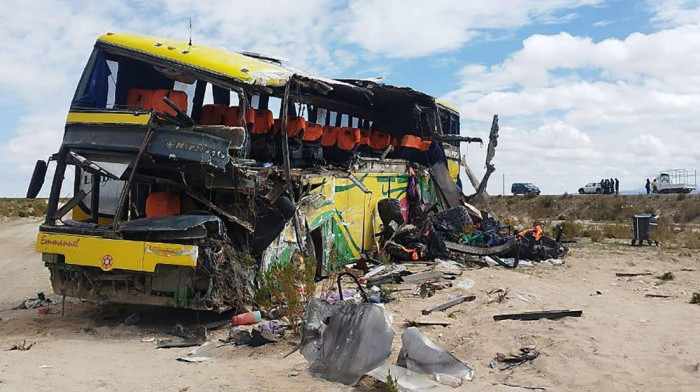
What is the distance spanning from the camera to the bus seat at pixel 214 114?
10148mm

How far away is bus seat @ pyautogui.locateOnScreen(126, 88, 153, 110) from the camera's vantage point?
9.24 metres

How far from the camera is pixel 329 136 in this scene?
43.5 feet

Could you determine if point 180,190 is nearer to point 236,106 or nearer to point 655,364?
point 236,106

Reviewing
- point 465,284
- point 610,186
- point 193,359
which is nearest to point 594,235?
point 465,284

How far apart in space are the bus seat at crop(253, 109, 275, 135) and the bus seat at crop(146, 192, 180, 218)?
2146mm

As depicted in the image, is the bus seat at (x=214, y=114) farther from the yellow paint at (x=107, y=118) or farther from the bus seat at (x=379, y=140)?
the bus seat at (x=379, y=140)

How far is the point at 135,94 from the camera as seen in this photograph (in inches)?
370

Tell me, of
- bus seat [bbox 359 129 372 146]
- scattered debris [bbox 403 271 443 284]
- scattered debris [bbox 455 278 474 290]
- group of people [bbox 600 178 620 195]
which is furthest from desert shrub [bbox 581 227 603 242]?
group of people [bbox 600 178 620 195]

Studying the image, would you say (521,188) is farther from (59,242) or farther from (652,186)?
(59,242)

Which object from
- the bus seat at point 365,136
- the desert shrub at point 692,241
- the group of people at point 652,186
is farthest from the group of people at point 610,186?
the bus seat at point 365,136

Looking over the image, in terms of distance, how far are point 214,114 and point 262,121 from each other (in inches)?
32.3

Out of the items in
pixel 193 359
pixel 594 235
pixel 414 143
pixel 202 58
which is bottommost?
pixel 193 359

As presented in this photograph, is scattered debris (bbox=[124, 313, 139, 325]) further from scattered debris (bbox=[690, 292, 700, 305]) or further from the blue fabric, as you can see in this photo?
scattered debris (bbox=[690, 292, 700, 305])

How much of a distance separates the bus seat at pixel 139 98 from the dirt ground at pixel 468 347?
3032 millimetres
